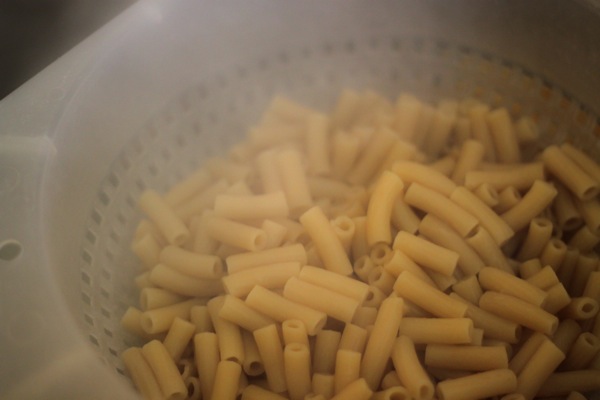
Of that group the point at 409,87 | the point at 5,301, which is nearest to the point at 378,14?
the point at 409,87

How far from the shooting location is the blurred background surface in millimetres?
1057

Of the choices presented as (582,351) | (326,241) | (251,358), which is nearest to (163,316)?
(251,358)

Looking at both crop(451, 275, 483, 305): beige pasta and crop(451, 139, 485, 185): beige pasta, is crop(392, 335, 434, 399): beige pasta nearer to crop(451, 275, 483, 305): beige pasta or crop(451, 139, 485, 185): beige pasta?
crop(451, 275, 483, 305): beige pasta

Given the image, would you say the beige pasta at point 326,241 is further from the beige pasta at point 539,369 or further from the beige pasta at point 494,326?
the beige pasta at point 539,369

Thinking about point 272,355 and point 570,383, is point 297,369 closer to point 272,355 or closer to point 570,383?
point 272,355

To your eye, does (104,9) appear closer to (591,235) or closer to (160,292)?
(160,292)

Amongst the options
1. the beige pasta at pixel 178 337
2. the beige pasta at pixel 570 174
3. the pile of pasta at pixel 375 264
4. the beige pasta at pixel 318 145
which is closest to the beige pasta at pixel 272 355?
the pile of pasta at pixel 375 264

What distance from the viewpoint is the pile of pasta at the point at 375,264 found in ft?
2.81

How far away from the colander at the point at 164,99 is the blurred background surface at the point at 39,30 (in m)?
0.18

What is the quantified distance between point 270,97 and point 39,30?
40 centimetres

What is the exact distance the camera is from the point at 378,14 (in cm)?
106

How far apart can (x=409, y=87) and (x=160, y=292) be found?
0.56 meters

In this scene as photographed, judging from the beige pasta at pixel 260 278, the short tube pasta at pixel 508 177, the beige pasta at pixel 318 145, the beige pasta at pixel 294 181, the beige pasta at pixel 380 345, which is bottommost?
the beige pasta at pixel 380 345

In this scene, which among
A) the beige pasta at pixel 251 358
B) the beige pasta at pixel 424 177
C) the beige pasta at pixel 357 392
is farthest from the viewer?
the beige pasta at pixel 424 177
